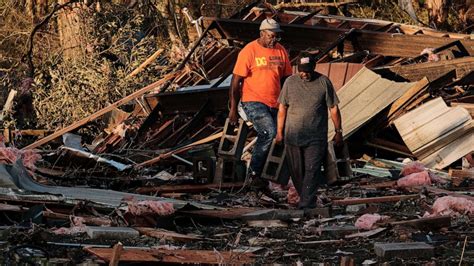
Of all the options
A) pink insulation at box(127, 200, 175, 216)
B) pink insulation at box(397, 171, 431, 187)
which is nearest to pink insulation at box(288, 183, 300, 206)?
pink insulation at box(397, 171, 431, 187)

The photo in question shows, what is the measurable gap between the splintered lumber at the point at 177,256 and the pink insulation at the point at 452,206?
2.77 m

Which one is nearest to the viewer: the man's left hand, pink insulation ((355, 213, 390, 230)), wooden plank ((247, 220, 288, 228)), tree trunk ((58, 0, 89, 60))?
pink insulation ((355, 213, 390, 230))

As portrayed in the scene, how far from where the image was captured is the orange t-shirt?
11625mm

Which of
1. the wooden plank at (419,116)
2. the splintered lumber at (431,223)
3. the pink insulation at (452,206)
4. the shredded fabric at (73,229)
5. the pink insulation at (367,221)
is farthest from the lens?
the wooden plank at (419,116)

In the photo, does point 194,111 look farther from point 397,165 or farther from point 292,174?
point 292,174

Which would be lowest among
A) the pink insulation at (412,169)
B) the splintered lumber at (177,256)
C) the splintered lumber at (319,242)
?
the pink insulation at (412,169)

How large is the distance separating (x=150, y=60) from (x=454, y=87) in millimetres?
6635

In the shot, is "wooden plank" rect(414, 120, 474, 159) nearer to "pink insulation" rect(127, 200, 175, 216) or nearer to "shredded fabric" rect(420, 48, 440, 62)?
"shredded fabric" rect(420, 48, 440, 62)

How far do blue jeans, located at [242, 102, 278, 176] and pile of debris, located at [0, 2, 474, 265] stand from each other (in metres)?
0.23

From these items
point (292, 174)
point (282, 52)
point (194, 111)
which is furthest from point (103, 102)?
point (292, 174)

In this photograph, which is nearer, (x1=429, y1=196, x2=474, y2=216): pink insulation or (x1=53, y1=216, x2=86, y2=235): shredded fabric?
(x1=53, y1=216, x2=86, y2=235): shredded fabric

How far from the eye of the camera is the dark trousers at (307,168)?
33.9 feet

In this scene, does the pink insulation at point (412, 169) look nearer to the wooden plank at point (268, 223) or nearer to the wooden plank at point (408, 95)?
the wooden plank at point (408, 95)

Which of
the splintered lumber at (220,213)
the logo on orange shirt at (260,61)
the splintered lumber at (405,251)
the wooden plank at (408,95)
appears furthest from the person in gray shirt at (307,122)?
the wooden plank at (408,95)
